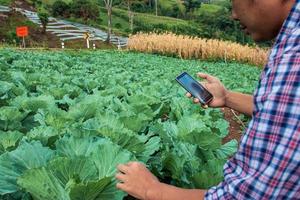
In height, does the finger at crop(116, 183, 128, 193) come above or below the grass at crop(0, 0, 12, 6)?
above

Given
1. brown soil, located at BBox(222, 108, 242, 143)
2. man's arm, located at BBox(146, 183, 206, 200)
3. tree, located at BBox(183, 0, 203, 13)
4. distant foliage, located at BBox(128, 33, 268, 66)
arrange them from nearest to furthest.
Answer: man's arm, located at BBox(146, 183, 206, 200) → brown soil, located at BBox(222, 108, 242, 143) → distant foliage, located at BBox(128, 33, 268, 66) → tree, located at BBox(183, 0, 203, 13)

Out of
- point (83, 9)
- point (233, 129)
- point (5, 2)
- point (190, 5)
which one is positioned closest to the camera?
point (233, 129)

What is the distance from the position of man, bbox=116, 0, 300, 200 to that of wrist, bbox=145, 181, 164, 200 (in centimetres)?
16

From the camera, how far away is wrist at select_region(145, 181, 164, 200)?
54.1 inches

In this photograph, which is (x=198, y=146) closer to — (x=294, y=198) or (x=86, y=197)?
(x=86, y=197)

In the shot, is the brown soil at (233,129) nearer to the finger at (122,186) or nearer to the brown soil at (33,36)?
the finger at (122,186)

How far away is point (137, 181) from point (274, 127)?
21.4 inches

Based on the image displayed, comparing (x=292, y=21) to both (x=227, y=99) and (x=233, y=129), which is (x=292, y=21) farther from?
(x=233, y=129)

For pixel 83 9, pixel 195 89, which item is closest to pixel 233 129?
pixel 195 89

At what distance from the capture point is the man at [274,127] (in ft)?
3.44

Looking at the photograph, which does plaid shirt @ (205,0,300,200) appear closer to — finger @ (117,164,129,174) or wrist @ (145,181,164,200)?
wrist @ (145,181,164,200)

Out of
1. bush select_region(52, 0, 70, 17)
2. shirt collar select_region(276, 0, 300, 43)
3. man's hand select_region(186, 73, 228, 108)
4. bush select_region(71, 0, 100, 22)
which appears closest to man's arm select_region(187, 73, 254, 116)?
man's hand select_region(186, 73, 228, 108)

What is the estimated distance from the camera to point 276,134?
1.05m

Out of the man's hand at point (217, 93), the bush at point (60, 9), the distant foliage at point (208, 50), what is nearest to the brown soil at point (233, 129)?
the man's hand at point (217, 93)
